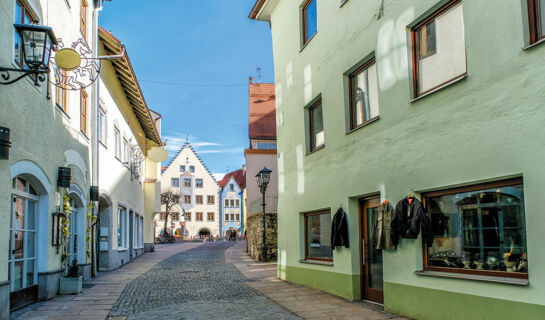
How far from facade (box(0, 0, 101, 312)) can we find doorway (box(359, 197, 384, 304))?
19.8ft

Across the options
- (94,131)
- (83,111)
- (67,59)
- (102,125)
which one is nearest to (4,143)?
(67,59)

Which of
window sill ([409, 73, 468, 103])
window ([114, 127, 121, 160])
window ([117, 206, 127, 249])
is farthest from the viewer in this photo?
window ([117, 206, 127, 249])

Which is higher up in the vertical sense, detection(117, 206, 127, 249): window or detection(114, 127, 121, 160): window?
detection(114, 127, 121, 160): window

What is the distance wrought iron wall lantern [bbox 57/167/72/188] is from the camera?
431 inches

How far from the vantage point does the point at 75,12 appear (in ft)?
41.4

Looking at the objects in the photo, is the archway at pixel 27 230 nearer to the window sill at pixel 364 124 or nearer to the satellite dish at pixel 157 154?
the window sill at pixel 364 124

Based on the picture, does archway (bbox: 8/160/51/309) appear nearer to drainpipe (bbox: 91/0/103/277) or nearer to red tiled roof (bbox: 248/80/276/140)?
drainpipe (bbox: 91/0/103/277)

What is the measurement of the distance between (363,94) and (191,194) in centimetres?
6051

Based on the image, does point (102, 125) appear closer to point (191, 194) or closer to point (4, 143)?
point (4, 143)

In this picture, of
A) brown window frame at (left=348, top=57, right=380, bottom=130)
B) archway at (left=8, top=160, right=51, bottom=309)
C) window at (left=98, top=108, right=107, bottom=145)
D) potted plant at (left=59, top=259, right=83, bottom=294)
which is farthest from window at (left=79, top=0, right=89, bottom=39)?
brown window frame at (left=348, top=57, right=380, bottom=130)


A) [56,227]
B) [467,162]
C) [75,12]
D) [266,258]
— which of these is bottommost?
[266,258]

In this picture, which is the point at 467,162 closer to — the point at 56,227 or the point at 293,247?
the point at 293,247

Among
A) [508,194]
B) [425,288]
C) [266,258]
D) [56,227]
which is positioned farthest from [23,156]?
[266,258]

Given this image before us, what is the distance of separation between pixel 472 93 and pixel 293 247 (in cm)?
780
